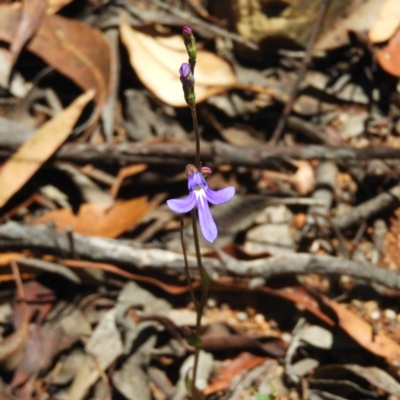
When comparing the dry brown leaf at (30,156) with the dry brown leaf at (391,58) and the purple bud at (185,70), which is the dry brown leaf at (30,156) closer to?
the purple bud at (185,70)

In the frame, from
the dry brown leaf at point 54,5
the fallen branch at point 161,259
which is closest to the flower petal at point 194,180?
the fallen branch at point 161,259

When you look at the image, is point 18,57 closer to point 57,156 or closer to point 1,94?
point 1,94

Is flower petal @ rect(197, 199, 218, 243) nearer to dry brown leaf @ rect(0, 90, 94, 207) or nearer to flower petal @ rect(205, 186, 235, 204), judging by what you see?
flower petal @ rect(205, 186, 235, 204)

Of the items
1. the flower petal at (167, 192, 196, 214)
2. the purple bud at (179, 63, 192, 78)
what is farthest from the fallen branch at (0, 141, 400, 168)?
the purple bud at (179, 63, 192, 78)

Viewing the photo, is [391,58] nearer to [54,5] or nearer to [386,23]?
[386,23]

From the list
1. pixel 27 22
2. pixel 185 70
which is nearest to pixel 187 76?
pixel 185 70
